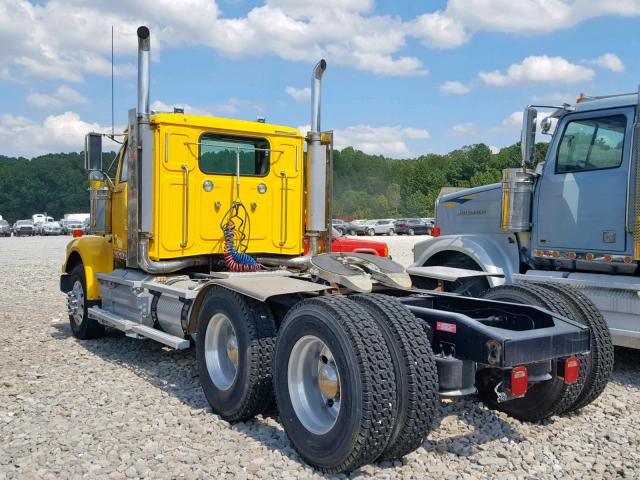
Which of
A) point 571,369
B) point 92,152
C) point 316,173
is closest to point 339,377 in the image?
point 571,369

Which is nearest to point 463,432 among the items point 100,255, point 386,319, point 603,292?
point 386,319

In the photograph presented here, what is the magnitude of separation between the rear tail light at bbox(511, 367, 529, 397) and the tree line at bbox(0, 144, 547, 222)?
8029 cm

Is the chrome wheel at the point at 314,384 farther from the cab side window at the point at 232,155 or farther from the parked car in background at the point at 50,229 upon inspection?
the parked car in background at the point at 50,229

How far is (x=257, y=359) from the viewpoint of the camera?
4820mm

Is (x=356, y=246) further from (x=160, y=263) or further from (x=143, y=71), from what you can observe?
(x=143, y=71)

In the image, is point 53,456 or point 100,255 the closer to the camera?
point 53,456

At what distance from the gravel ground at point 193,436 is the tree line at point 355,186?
78.4m

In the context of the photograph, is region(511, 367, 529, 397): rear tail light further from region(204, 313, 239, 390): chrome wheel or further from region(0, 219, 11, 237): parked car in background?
region(0, 219, 11, 237): parked car in background

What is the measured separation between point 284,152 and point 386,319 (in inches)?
160

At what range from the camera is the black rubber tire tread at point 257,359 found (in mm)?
4816

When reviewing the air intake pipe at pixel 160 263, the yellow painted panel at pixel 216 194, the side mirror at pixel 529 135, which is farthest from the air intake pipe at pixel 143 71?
the side mirror at pixel 529 135

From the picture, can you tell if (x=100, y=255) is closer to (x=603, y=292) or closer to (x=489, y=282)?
(x=489, y=282)

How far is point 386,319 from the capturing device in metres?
4.08

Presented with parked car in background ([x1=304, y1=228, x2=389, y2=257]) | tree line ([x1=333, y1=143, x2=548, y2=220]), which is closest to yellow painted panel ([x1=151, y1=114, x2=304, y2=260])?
parked car in background ([x1=304, y1=228, x2=389, y2=257])
